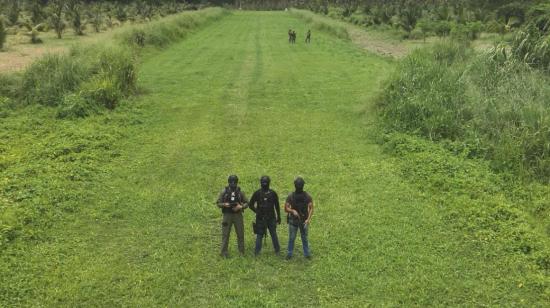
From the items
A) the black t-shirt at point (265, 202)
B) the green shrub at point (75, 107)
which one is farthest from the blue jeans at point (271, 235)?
the green shrub at point (75, 107)

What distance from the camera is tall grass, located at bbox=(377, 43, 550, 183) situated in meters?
11.0

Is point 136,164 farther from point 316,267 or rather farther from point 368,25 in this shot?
point 368,25

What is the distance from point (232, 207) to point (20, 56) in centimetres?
2156

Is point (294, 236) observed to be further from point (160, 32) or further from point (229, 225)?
point (160, 32)

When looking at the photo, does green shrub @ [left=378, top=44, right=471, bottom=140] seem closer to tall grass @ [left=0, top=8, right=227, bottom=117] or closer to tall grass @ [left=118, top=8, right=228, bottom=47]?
tall grass @ [left=0, top=8, right=227, bottom=117]

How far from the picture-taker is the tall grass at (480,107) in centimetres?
1102

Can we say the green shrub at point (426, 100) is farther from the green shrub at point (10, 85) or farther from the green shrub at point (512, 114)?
the green shrub at point (10, 85)

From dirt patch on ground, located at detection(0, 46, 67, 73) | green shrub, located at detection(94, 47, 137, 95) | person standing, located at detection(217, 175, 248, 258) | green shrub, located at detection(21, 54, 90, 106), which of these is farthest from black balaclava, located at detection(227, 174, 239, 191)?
dirt patch on ground, located at detection(0, 46, 67, 73)

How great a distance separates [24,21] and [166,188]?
110ft

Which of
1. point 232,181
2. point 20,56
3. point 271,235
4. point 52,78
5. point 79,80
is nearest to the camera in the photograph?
point 232,181

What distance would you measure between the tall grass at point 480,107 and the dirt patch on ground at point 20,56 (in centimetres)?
1455

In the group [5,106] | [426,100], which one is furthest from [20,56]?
[426,100]

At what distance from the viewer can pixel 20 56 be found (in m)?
24.9

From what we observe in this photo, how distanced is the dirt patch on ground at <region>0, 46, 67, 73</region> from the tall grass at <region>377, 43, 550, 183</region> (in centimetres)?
1455
